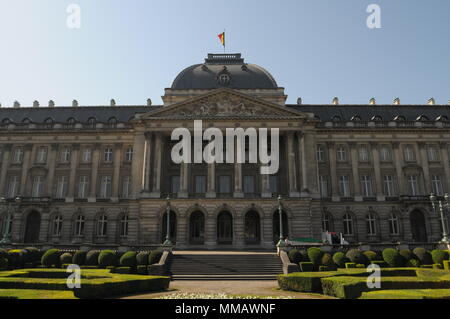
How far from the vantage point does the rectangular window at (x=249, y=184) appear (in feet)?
153

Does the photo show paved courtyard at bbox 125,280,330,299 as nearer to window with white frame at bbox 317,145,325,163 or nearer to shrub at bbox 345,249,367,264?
shrub at bbox 345,249,367,264

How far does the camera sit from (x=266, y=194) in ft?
142

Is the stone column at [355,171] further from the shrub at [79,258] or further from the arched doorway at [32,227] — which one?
the arched doorway at [32,227]

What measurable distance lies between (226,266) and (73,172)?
31.5 metres

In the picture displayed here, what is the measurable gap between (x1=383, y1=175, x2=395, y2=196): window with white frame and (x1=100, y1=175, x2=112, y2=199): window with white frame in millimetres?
41003

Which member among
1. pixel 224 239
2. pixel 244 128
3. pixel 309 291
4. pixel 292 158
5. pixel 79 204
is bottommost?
pixel 309 291

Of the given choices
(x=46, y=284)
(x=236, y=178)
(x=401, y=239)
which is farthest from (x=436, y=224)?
(x=46, y=284)

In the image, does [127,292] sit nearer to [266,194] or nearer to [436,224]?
[266,194]

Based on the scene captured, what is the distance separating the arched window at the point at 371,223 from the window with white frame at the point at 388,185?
13.8 ft

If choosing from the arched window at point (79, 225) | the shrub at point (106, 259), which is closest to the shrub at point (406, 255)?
the shrub at point (106, 259)

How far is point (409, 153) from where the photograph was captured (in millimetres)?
50625

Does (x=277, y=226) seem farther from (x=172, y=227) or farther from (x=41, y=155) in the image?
(x=41, y=155)

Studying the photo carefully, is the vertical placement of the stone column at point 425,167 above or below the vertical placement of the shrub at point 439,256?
above

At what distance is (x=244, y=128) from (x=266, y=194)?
31.2ft
